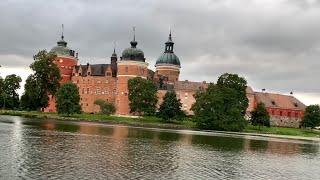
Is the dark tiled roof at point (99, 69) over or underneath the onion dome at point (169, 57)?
underneath

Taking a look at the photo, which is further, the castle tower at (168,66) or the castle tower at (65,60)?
the castle tower at (168,66)

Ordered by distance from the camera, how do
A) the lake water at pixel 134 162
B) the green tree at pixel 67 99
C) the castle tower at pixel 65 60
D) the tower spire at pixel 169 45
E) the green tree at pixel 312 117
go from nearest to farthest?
the lake water at pixel 134 162
the green tree at pixel 67 99
the green tree at pixel 312 117
the castle tower at pixel 65 60
the tower spire at pixel 169 45

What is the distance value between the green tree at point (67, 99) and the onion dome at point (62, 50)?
1410 inches

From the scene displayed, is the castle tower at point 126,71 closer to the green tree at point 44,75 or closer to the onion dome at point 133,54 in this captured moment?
the onion dome at point 133,54

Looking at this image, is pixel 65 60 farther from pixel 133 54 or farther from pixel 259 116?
pixel 259 116

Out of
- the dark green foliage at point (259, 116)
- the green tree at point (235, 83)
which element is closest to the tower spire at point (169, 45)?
the dark green foliage at point (259, 116)


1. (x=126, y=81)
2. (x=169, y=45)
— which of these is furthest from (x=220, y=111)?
(x=169, y=45)

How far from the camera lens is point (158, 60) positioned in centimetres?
15912

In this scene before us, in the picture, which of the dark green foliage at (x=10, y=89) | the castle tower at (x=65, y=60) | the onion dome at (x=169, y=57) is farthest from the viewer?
the onion dome at (x=169, y=57)

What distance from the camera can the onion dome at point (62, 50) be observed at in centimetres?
14435

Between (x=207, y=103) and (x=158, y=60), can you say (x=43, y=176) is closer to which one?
(x=207, y=103)

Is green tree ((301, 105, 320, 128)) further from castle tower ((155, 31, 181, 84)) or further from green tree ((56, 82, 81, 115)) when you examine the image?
green tree ((56, 82, 81, 115))

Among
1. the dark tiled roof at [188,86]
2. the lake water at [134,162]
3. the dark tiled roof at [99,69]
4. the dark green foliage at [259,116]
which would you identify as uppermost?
the dark tiled roof at [99,69]

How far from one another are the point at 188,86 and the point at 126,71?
22055mm
